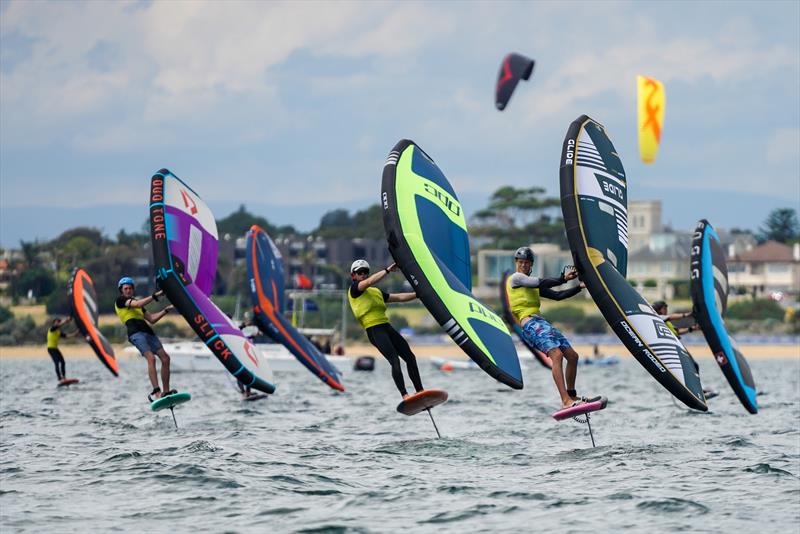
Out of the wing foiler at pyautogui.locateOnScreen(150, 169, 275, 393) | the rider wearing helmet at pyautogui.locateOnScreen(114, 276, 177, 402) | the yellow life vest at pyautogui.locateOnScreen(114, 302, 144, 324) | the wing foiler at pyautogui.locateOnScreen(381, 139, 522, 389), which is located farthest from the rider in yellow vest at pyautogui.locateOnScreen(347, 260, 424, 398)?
the yellow life vest at pyautogui.locateOnScreen(114, 302, 144, 324)

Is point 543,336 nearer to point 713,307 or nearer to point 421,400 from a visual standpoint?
point 421,400

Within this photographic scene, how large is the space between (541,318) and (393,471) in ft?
7.14

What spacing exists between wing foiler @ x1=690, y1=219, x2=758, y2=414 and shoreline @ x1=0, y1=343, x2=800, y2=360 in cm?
5154

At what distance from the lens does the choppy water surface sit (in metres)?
10.3

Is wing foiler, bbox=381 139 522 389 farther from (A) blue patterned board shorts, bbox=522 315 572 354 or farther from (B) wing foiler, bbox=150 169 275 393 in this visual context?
(B) wing foiler, bbox=150 169 275 393

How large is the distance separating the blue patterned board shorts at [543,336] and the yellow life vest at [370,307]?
1622 mm

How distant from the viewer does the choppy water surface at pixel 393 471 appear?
1030cm

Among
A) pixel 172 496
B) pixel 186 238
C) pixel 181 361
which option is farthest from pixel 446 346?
pixel 172 496

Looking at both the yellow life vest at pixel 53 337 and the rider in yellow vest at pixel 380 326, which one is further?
the yellow life vest at pixel 53 337

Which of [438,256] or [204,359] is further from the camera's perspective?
[204,359]

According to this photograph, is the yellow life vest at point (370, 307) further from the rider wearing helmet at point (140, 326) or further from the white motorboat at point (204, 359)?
the white motorboat at point (204, 359)

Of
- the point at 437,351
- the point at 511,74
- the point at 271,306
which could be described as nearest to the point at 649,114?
the point at 511,74

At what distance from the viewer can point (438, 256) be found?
13.4 meters

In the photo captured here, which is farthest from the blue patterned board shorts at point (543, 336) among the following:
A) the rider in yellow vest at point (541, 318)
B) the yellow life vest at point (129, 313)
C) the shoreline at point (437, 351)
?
the shoreline at point (437, 351)
